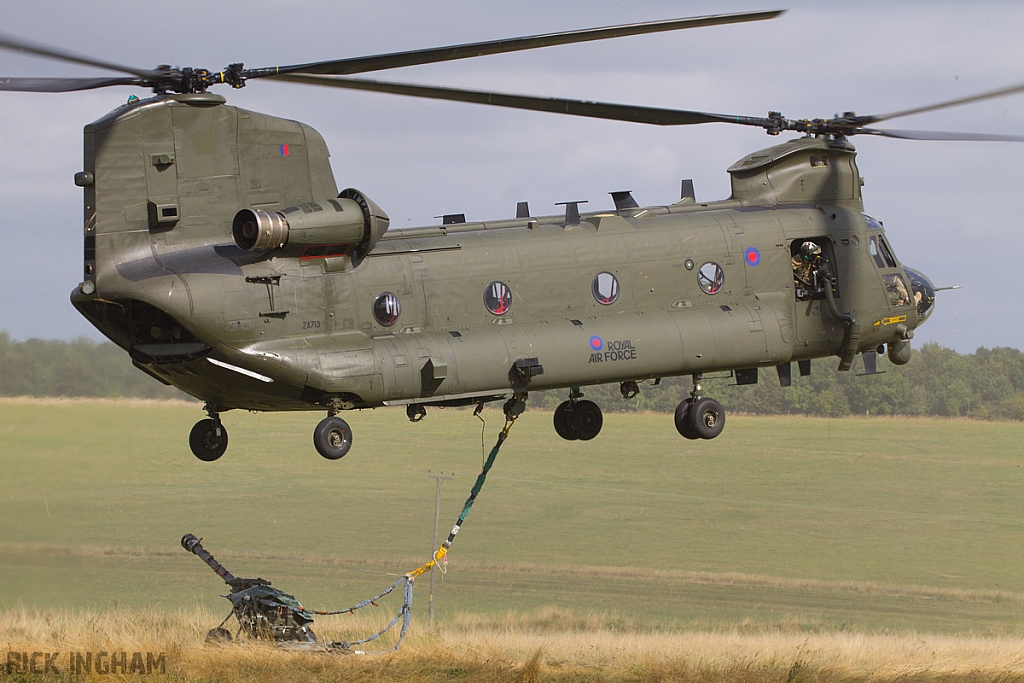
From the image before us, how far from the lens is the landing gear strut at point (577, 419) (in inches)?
841

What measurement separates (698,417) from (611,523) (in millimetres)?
41327

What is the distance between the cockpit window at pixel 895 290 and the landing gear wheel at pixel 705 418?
367cm

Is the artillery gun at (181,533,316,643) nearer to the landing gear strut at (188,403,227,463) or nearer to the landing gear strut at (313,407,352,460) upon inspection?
the landing gear strut at (188,403,227,463)

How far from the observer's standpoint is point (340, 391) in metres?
16.7

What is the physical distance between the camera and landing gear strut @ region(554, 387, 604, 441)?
21359 millimetres

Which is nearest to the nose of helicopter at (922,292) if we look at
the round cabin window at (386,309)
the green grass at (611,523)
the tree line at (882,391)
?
the round cabin window at (386,309)

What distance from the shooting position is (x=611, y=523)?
6081cm

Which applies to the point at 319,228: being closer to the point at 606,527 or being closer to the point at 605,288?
the point at 605,288

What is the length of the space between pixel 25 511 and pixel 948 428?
73.0m

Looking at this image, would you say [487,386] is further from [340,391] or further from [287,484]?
[287,484]

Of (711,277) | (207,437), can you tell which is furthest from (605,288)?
(207,437)

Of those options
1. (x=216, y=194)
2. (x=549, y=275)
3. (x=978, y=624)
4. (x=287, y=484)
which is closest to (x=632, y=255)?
(x=549, y=275)

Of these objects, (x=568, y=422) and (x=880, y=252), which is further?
(x=880, y=252)

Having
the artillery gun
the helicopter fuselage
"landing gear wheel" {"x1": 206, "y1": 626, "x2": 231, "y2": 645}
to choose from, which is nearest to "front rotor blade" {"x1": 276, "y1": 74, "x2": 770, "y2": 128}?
the helicopter fuselage
